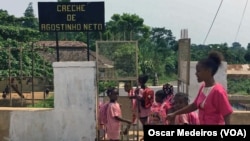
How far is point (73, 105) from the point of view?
885 centimetres

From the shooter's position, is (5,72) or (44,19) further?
(5,72)

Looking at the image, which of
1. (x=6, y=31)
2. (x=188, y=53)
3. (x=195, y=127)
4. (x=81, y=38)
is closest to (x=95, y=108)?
(x=188, y=53)

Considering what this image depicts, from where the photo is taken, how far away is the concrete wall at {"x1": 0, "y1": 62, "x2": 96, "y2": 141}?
8.81m

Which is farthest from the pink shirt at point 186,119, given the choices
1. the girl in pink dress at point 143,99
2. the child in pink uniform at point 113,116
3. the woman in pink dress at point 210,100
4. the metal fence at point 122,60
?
the metal fence at point 122,60

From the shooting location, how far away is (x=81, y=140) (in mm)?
8852

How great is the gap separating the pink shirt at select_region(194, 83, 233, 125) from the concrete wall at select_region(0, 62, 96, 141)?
165 inches

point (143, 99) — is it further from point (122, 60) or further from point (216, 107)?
point (216, 107)

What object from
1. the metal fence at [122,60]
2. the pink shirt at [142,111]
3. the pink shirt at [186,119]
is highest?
the metal fence at [122,60]

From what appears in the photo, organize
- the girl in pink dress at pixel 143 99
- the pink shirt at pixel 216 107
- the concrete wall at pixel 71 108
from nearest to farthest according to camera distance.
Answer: the pink shirt at pixel 216 107, the concrete wall at pixel 71 108, the girl in pink dress at pixel 143 99

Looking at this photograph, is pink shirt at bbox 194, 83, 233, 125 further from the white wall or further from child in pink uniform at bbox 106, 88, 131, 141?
the white wall

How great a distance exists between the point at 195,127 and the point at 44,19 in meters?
6.92

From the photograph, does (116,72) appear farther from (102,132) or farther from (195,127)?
(195,127)

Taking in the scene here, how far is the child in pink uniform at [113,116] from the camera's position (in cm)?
744

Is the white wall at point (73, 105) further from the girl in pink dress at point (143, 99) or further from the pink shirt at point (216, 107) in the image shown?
→ the pink shirt at point (216, 107)
